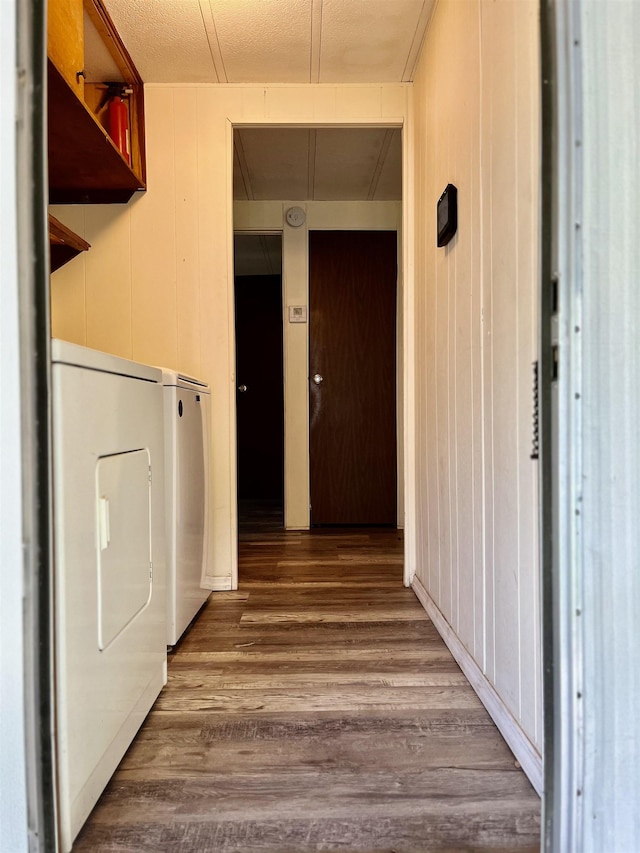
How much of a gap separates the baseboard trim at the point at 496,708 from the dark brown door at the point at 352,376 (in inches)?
69.6

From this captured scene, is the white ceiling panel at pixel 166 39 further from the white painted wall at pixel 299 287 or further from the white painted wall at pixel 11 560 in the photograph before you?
the white painted wall at pixel 11 560

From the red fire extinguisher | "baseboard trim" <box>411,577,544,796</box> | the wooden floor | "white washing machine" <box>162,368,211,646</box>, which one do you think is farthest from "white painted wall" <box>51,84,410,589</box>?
"baseboard trim" <box>411,577,544,796</box>

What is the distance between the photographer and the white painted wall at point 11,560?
0.69 metres

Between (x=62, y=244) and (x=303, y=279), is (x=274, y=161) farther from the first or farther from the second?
(x=62, y=244)

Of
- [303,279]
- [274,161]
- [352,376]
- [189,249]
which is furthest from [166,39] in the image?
[352,376]

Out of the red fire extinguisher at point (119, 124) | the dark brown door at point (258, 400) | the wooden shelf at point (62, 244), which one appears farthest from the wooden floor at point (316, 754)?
the dark brown door at point (258, 400)

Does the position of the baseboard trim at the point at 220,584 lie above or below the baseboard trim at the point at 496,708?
below

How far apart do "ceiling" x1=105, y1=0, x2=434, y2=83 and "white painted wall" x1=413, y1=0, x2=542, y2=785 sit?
0.65 ft

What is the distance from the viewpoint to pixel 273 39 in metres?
1.94

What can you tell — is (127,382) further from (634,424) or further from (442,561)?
(442,561)

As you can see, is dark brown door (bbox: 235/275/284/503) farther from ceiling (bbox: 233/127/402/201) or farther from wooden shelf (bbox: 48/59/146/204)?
wooden shelf (bbox: 48/59/146/204)

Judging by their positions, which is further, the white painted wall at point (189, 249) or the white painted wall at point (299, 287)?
the white painted wall at point (299, 287)

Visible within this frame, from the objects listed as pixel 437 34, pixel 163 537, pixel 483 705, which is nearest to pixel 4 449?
pixel 163 537

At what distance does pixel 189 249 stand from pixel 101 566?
1.68 metres
